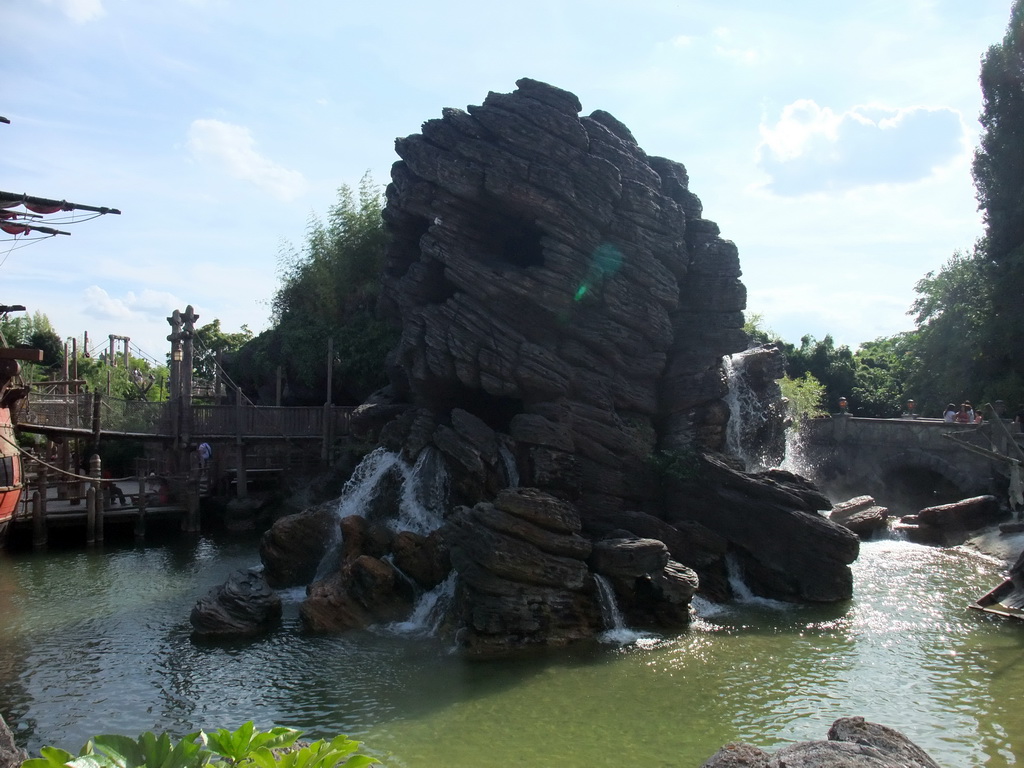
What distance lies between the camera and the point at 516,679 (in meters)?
15.0

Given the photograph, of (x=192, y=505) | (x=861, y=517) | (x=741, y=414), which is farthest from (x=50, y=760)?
(x=192, y=505)

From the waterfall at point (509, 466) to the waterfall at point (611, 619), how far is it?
433cm

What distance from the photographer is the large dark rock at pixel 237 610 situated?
Answer: 1772 cm

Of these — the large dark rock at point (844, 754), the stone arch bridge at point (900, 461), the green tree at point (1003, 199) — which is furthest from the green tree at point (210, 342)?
the large dark rock at point (844, 754)

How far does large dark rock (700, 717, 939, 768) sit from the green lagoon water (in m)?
4.16

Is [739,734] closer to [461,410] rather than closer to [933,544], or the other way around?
[461,410]

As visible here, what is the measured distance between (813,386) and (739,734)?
3153 centimetres

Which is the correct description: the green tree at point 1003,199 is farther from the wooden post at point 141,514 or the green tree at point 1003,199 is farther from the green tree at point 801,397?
the wooden post at point 141,514

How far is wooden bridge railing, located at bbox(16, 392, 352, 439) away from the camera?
30.0 meters

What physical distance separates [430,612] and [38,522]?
661 inches

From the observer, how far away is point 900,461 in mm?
34156

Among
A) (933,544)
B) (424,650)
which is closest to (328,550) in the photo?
(424,650)

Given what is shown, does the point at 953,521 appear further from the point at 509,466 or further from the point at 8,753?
the point at 8,753

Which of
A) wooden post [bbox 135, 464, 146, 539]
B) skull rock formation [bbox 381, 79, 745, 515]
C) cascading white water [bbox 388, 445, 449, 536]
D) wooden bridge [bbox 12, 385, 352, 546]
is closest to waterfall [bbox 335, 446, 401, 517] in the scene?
cascading white water [bbox 388, 445, 449, 536]
